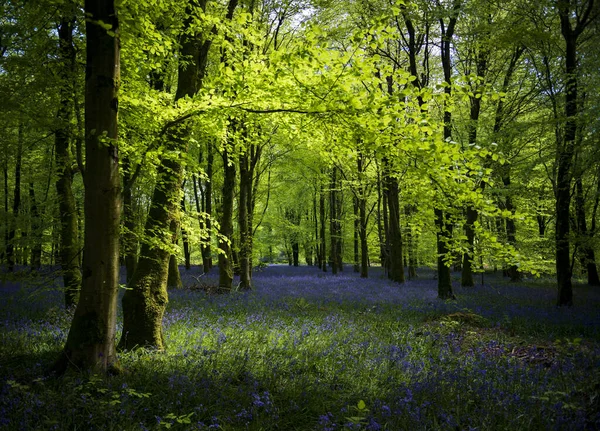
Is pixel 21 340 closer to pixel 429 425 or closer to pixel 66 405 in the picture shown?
pixel 66 405

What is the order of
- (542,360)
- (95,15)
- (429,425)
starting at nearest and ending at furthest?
1. (429,425)
2. (95,15)
3. (542,360)

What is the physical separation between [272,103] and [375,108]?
4.12 feet

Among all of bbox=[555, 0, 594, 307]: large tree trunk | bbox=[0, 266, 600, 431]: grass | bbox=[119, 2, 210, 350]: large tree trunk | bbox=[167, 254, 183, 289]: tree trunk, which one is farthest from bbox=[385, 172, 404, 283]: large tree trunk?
bbox=[119, 2, 210, 350]: large tree trunk

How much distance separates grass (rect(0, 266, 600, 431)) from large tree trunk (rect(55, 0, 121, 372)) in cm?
41

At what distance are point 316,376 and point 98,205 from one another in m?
3.81

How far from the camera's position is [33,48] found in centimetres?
689

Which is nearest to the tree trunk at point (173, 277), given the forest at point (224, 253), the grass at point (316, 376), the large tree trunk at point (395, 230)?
the forest at point (224, 253)

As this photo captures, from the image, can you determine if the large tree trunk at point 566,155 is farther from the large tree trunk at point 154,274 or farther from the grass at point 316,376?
the large tree trunk at point 154,274

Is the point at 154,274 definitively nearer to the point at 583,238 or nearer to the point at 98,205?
the point at 98,205

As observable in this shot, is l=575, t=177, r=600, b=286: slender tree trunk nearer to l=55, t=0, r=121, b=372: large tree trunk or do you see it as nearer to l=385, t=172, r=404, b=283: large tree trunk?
l=385, t=172, r=404, b=283: large tree trunk

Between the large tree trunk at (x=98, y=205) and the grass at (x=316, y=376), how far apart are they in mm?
407

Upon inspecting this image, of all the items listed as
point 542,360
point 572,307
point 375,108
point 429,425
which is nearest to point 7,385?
point 429,425

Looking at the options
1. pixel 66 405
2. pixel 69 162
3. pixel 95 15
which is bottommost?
pixel 66 405

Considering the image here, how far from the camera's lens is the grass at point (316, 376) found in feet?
12.5
